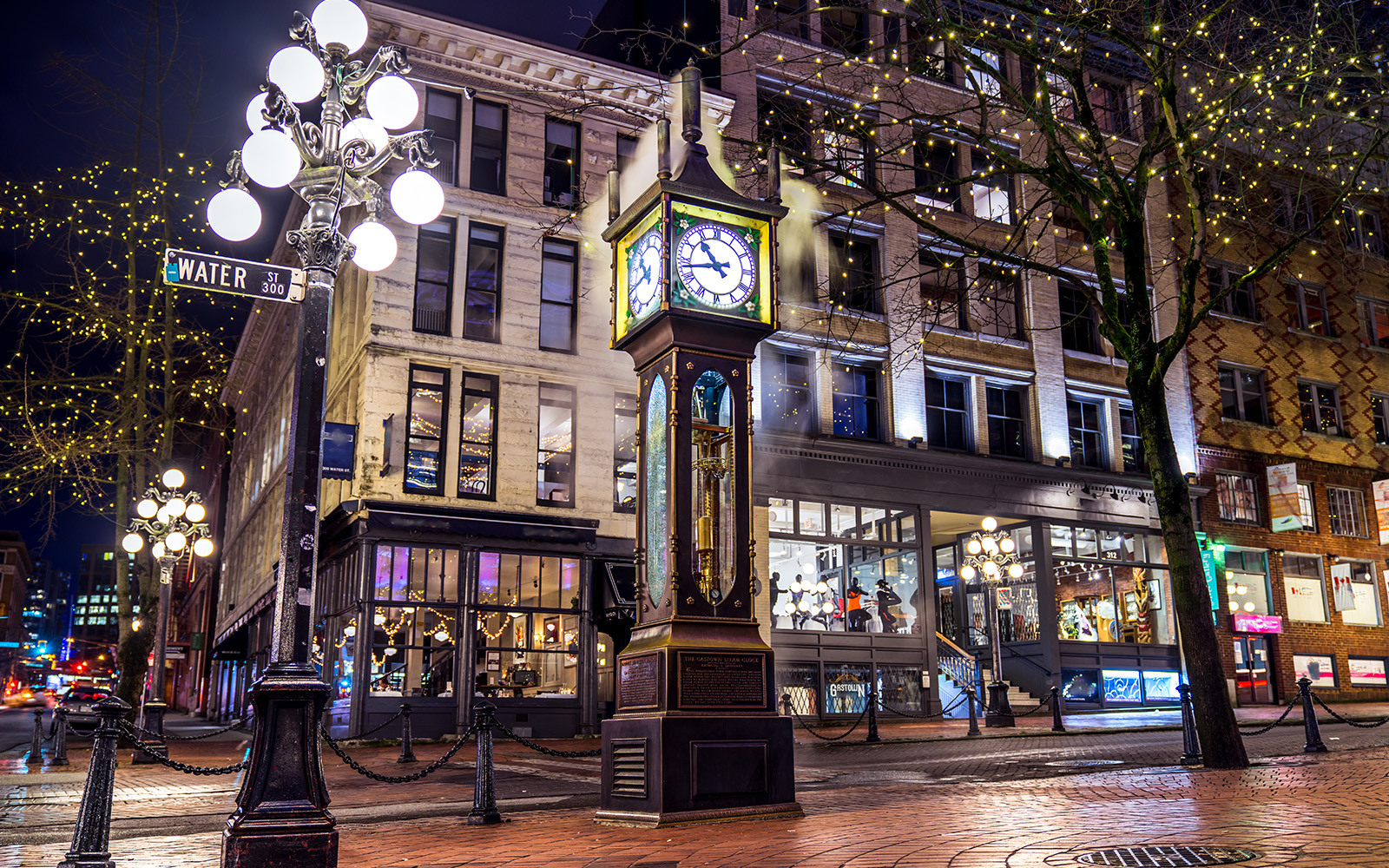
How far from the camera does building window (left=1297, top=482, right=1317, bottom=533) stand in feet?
100

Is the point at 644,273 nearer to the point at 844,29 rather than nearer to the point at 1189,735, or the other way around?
the point at 1189,735

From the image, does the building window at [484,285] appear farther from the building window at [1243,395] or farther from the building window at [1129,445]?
the building window at [1243,395]

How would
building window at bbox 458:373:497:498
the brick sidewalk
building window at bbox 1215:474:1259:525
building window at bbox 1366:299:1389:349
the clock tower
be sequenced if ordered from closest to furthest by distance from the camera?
the brick sidewalk
the clock tower
building window at bbox 458:373:497:498
building window at bbox 1215:474:1259:525
building window at bbox 1366:299:1389:349

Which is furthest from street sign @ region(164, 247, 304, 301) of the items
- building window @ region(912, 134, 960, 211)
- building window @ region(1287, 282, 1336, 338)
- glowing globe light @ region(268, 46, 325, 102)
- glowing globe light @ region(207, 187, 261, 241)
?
building window @ region(1287, 282, 1336, 338)

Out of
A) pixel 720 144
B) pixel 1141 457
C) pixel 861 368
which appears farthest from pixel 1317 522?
pixel 720 144

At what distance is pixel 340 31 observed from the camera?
7109mm

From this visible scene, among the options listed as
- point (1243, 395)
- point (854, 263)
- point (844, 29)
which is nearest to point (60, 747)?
point (854, 263)

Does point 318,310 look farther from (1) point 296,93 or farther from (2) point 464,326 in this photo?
(2) point 464,326

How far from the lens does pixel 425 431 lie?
71.9 feet

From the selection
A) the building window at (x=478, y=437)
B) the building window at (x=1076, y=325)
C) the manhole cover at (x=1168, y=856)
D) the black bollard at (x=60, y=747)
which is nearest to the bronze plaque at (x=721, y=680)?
the manhole cover at (x=1168, y=856)

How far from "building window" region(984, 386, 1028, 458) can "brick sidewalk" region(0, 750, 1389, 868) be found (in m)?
18.3

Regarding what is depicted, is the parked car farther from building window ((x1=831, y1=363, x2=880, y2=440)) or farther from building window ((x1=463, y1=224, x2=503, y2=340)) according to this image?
building window ((x1=831, y1=363, x2=880, y2=440))

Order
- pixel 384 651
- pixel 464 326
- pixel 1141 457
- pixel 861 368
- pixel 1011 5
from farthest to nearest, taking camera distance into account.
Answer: pixel 1141 457, pixel 861 368, pixel 464 326, pixel 384 651, pixel 1011 5

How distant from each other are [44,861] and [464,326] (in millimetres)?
16467
